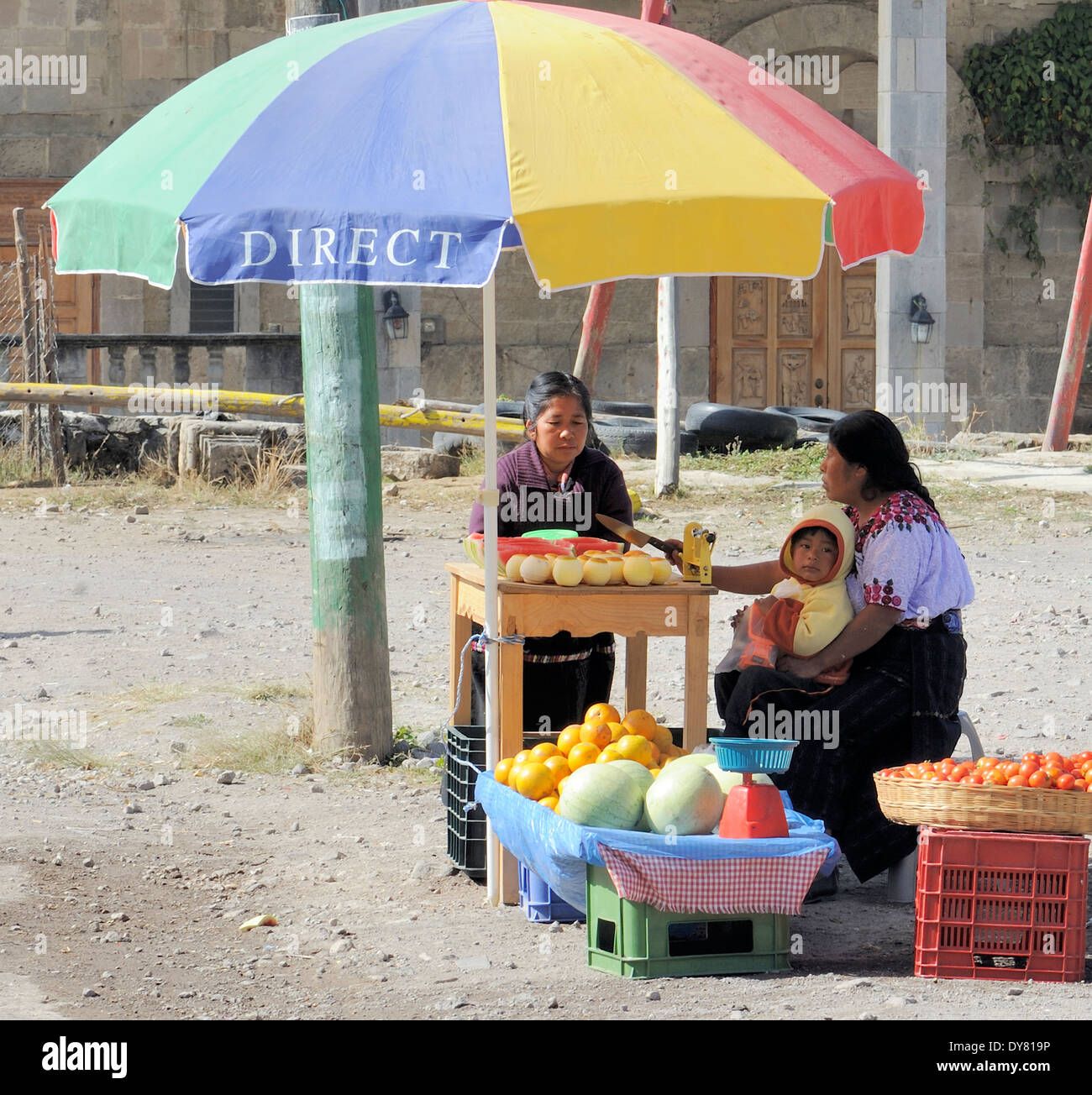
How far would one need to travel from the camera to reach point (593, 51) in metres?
4.34

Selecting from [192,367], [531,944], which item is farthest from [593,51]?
[192,367]

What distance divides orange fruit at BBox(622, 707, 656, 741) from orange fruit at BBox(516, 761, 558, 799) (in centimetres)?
38

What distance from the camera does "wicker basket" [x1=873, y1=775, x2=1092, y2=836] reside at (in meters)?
4.22

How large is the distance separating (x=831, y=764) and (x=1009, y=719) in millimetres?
2450

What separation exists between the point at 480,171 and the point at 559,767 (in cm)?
167

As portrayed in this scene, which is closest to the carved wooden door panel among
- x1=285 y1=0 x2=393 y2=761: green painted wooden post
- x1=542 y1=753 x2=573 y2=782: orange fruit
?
x1=285 y1=0 x2=393 y2=761: green painted wooden post

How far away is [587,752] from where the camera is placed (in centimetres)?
473

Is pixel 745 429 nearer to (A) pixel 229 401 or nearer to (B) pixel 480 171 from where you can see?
(A) pixel 229 401

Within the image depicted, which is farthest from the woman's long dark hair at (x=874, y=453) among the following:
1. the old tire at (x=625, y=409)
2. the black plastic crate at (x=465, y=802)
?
the old tire at (x=625, y=409)

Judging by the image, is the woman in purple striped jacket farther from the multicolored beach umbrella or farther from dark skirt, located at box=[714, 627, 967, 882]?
the multicolored beach umbrella

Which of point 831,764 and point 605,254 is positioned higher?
point 605,254

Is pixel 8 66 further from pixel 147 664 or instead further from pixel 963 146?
pixel 147 664

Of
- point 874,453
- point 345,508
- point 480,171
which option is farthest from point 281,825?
point 480,171

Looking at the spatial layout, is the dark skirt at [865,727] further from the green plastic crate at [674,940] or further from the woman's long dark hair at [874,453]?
the green plastic crate at [674,940]
